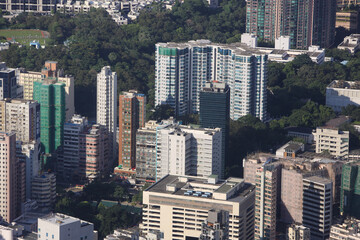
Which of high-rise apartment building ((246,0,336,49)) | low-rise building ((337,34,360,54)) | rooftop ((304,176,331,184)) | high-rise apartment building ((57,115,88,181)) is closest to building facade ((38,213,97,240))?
rooftop ((304,176,331,184))

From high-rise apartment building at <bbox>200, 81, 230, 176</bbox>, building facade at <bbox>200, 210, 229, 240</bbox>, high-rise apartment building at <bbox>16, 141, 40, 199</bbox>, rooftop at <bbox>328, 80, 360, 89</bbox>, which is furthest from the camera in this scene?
rooftop at <bbox>328, 80, 360, 89</bbox>

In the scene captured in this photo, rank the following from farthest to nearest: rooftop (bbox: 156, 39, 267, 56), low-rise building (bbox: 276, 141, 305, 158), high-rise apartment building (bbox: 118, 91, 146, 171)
Answer: 1. rooftop (bbox: 156, 39, 267, 56)
2. high-rise apartment building (bbox: 118, 91, 146, 171)
3. low-rise building (bbox: 276, 141, 305, 158)

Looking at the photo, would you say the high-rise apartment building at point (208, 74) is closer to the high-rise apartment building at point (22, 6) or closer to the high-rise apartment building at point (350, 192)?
the high-rise apartment building at point (350, 192)

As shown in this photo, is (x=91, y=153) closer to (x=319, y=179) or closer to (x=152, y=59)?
(x=319, y=179)

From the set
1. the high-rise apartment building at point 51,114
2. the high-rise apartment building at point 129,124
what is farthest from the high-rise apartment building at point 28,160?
the high-rise apartment building at point 129,124

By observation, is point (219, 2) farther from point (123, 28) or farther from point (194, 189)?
point (194, 189)

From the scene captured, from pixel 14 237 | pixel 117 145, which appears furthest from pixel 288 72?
pixel 14 237

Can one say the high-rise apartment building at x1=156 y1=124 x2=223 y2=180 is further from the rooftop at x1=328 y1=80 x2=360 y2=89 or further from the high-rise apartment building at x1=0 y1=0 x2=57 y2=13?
the high-rise apartment building at x1=0 y1=0 x2=57 y2=13
